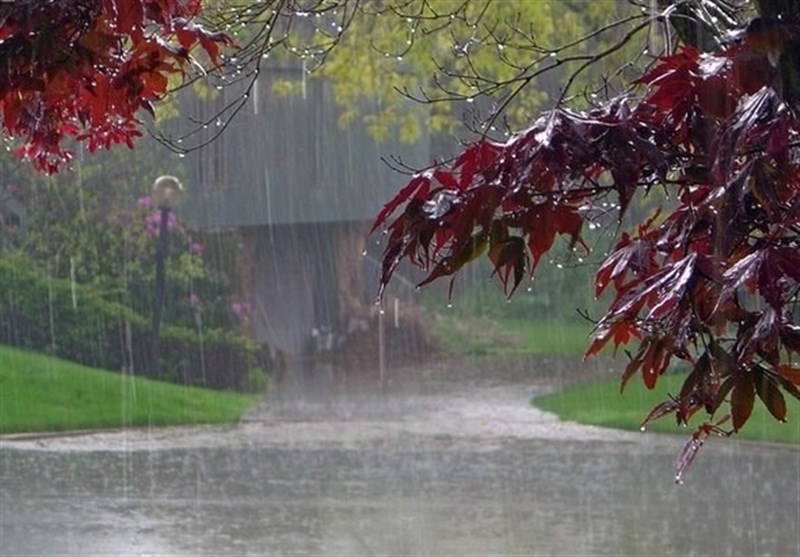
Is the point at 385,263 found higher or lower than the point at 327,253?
lower

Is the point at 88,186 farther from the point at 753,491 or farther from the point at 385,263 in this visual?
the point at 385,263

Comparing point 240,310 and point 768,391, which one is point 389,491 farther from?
point 240,310

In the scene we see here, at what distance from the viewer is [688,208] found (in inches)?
121

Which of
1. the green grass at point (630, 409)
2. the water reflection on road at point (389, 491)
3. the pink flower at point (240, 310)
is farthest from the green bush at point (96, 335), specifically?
the green grass at point (630, 409)

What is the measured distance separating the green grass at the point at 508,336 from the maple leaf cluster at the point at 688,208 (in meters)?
21.1

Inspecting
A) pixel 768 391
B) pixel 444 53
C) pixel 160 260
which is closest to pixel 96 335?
pixel 160 260

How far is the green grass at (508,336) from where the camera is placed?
973 inches

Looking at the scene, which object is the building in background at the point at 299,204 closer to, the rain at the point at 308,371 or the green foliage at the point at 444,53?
Answer: the rain at the point at 308,371

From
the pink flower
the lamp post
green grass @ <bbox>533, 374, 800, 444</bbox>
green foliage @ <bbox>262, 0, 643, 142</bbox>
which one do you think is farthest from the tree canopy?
the pink flower

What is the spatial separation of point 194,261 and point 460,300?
287 inches

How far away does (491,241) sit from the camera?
280 centimetres

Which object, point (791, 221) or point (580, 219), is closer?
point (791, 221)

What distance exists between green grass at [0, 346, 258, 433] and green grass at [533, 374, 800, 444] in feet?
13.1

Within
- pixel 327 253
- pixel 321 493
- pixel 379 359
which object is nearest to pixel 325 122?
pixel 327 253
